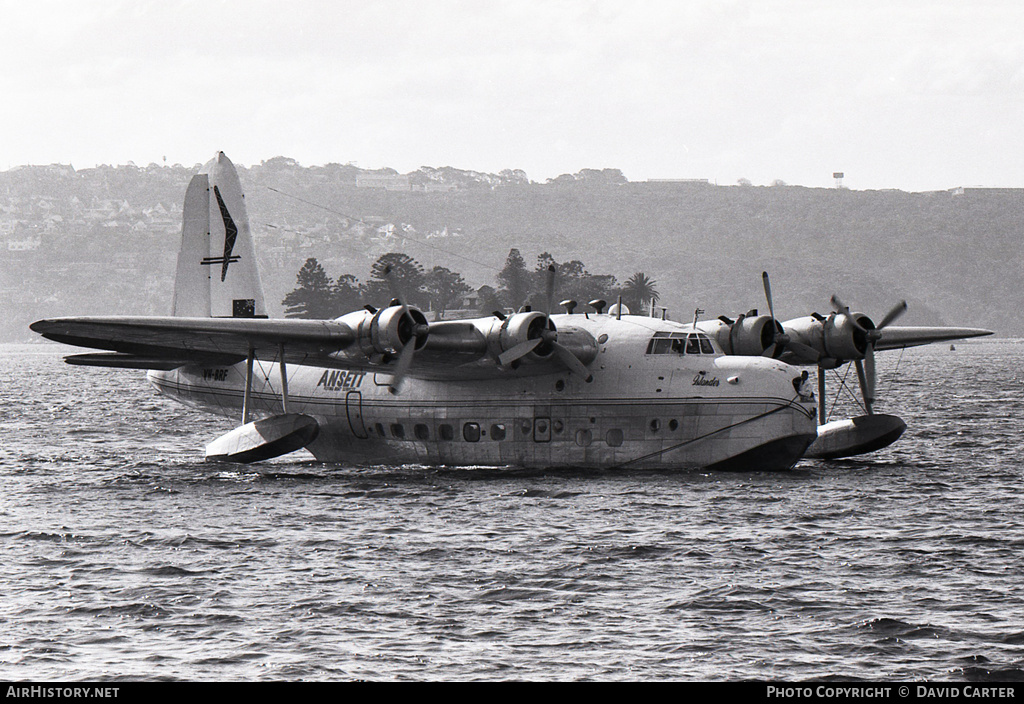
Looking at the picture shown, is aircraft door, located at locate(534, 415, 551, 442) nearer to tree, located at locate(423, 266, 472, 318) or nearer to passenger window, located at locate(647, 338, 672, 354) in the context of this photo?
passenger window, located at locate(647, 338, 672, 354)

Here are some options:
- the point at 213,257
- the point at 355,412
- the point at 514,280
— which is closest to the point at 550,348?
the point at 355,412

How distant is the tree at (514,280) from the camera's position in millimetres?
162000

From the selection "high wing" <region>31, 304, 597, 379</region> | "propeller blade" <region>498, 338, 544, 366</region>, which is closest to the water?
"high wing" <region>31, 304, 597, 379</region>

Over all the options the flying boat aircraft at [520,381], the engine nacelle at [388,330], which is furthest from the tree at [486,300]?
the engine nacelle at [388,330]

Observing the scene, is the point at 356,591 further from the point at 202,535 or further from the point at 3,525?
the point at 3,525

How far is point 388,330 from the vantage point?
30.1 metres

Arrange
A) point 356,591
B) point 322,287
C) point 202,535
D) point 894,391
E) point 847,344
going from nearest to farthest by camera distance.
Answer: point 356,591 → point 202,535 → point 847,344 → point 894,391 → point 322,287

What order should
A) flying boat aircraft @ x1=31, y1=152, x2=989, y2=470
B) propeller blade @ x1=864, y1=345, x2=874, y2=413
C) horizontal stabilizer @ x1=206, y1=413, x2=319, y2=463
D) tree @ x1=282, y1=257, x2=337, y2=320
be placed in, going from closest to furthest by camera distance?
flying boat aircraft @ x1=31, y1=152, x2=989, y2=470 < horizontal stabilizer @ x1=206, y1=413, x2=319, y2=463 < propeller blade @ x1=864, y1=345, x2=874, y2=413 < tree @ x1=282, y1=257, x2=337, y2=320

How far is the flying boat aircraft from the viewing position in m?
30.5

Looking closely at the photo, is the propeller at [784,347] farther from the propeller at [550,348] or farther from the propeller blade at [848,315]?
the propeller at [550,348]

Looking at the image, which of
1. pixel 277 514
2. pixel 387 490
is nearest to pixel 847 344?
pixel 387 490

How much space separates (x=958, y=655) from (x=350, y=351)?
1921cm

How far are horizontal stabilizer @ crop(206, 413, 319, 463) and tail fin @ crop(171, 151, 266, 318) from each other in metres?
7.56

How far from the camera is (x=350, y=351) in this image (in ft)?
103
